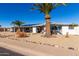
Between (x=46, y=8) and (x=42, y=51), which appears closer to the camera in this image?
(x=42, y=51)

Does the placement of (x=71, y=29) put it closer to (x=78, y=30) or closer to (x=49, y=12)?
(x=78, y=30)

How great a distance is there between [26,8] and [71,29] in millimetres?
13853

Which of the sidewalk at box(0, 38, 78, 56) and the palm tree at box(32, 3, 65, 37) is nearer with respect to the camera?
the sidewalk at box(0, 38, 78, 56)

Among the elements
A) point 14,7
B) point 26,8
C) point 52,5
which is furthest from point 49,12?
point 14,7

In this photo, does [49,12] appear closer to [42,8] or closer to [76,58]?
[42,8]

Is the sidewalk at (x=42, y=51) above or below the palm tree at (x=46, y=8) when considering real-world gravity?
below

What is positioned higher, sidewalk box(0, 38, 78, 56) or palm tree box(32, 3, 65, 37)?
palm tree box(32, 3, 65, 37)

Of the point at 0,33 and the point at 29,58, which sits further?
the point at 0,33

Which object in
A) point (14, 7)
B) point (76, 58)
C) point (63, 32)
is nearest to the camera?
point (76, 58)

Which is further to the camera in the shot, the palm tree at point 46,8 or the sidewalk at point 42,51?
the palm tree at point 46,8

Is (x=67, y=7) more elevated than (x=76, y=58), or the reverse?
(x=67, y=7)

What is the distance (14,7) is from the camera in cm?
1498

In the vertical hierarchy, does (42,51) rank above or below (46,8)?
below

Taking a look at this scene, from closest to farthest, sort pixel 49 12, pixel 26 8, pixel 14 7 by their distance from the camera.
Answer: pixel 14 7 < pixel 26 8 < pixel 49 12
